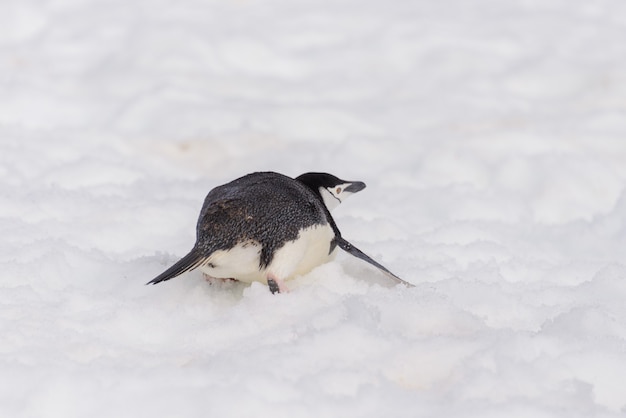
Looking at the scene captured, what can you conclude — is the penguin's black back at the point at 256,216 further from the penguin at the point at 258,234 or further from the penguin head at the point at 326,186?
the penguin head at the point at 326,186

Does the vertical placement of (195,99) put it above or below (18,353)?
below

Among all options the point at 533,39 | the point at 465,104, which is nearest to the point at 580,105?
the point at 465,104

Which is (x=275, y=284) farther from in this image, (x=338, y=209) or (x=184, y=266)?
(x=338, y=209)

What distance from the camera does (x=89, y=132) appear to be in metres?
4.38

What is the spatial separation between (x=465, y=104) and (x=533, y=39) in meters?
1.01

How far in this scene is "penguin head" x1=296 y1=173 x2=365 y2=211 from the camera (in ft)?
8.80

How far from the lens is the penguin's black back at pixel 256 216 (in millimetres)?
2102

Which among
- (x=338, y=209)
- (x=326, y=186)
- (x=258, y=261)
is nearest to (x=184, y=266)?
(x=258, y=261)

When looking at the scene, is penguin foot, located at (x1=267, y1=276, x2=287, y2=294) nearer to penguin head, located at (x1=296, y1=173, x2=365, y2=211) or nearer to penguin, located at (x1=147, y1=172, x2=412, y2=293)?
penguin, located at (x1=147, y1=172, x2=412, y2=293)

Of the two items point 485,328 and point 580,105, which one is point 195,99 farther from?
point 485,328

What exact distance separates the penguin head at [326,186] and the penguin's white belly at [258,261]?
0.40 m

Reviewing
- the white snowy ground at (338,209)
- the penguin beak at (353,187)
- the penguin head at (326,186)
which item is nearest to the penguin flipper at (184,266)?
the white snowy ground at (338,209)

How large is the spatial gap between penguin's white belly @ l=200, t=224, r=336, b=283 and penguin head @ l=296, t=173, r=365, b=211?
0.40 metres

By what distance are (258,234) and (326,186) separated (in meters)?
0.62
